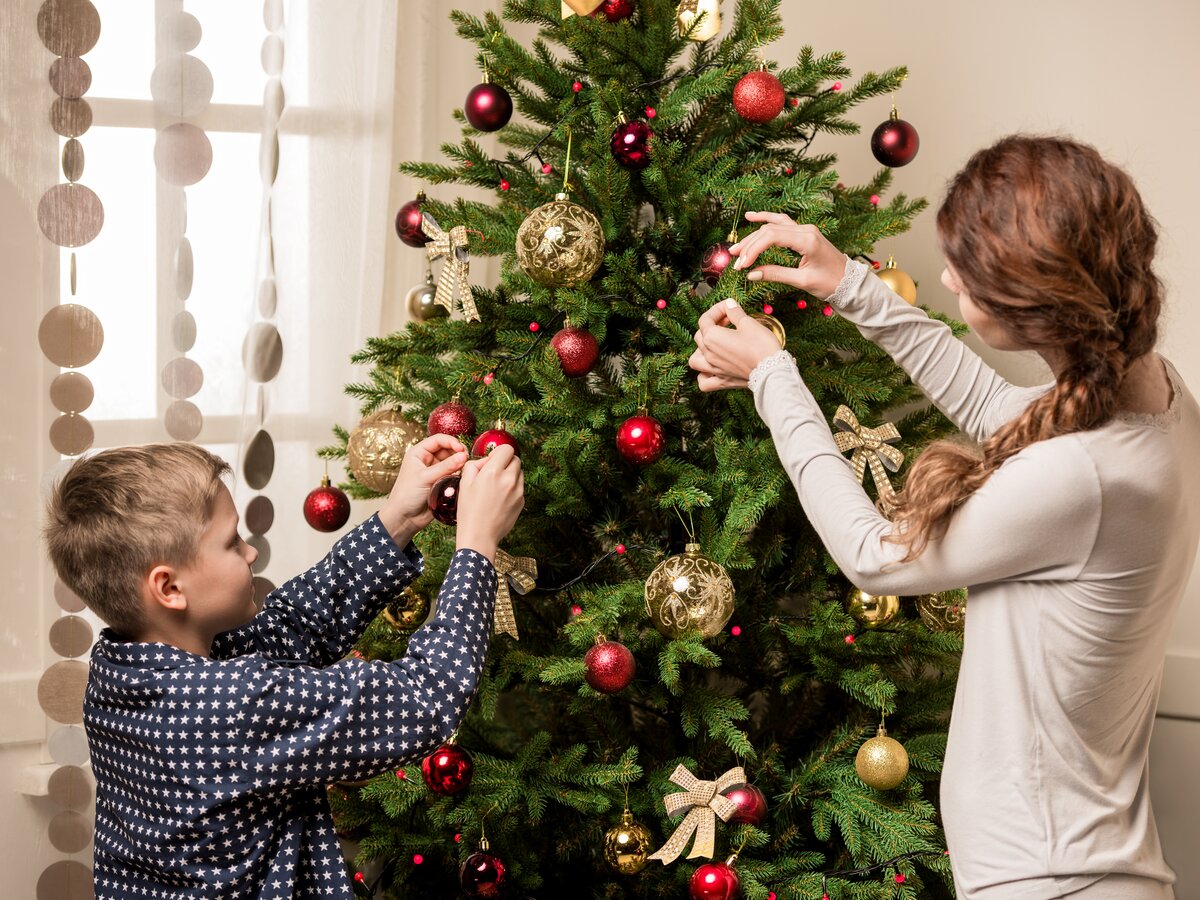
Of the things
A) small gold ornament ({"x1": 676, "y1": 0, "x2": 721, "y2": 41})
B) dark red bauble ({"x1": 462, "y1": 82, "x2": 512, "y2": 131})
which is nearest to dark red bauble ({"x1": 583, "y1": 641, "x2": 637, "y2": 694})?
dark red bauble ({"x1": 462, "y1": 82, "x2": 512, "y2": 131})

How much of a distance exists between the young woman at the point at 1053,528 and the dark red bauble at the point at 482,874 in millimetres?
668

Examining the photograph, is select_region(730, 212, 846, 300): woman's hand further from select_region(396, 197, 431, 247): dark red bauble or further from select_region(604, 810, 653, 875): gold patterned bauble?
select_region(604, 810, 653, 875): gold patterned bauble

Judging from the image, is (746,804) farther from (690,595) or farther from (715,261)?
(715,261)

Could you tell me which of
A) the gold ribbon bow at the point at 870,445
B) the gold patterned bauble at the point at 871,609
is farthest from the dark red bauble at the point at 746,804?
the gold ribbon bow at the point at 870,445

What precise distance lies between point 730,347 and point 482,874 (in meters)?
0.83

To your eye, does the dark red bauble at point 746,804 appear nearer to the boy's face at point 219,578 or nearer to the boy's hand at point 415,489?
the boy's hand at point 415,489

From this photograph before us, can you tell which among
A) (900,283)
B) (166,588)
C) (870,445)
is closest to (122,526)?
(166,588)

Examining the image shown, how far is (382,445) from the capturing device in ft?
5.44

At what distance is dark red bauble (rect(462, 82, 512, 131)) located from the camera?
1.58 metres

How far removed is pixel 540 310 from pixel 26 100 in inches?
34.2

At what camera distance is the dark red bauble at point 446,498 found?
4.18 feet

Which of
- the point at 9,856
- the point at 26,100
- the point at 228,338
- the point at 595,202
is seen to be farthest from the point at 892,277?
the point at 9,856

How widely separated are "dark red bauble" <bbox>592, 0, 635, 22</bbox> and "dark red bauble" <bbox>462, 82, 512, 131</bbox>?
179mm

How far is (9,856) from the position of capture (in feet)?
5.51
